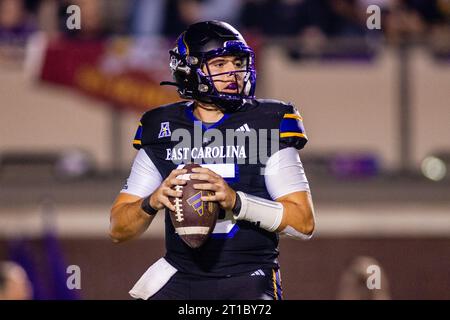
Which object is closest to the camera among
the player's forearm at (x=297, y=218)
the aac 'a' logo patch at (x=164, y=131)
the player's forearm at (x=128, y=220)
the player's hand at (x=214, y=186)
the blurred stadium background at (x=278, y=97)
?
the player's hand at (x=214, y=186)

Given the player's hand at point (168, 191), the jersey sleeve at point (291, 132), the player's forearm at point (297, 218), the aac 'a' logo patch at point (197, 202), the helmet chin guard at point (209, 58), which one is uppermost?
the helmet chin guard at point (209, 58)

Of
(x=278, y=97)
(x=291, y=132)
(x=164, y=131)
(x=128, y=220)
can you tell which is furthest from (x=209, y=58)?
(x=278, y=97)

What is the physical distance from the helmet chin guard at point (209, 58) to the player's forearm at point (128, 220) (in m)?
0.51

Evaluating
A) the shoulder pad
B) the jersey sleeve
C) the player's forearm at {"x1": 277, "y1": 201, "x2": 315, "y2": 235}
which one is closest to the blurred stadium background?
the shoulder pad

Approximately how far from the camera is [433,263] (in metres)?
9.19

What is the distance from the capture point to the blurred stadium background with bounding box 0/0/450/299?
29.4 ft

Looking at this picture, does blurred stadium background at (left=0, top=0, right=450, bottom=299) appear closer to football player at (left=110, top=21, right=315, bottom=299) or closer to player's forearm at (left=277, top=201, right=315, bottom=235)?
football player at (left=110, top=21, right=315, bottom=299)

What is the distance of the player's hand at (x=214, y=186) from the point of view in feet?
12.8

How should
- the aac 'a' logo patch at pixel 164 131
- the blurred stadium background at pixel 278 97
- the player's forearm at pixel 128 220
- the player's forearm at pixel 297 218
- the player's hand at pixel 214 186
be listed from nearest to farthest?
the player's hand at pixel 214 186
the player's forearm at pixel 297 218
the player's forearm at pixel 128 220
the aac 'a' logo patch at pixel 164 131
the blurred stadium background at pixel 278 97

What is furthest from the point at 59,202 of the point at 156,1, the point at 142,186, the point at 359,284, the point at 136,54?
the point at 142,186

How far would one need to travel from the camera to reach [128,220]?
4227 mm

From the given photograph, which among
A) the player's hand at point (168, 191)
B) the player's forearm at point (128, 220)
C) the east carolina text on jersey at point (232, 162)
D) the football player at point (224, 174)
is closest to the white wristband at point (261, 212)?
the football player at point (224, 174)

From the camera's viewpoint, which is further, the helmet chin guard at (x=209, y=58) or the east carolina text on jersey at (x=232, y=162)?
the helmet chin guard at (x=209, y=58)

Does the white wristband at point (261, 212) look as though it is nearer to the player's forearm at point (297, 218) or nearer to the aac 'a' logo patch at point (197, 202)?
the player's forearm at point (297, 218)
